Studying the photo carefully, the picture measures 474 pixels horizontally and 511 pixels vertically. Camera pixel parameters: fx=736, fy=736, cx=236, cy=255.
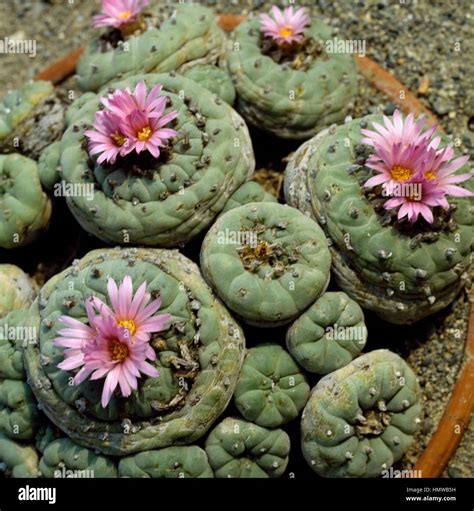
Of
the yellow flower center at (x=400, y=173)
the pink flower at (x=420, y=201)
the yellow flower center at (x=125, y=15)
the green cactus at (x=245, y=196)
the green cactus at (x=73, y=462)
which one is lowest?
the green cactus at (x=73, y=462)

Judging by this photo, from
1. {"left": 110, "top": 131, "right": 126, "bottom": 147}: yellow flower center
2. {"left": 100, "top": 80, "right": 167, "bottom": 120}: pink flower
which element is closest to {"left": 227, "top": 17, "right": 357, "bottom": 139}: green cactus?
{"left": 100, "top": 80, "right": 167, "bottom": 120}: pink flower

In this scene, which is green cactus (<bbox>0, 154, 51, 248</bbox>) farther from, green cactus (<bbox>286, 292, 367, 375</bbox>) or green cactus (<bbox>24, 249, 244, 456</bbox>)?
green cactus (<bbox>286, 292, 367, 375</bbox>)

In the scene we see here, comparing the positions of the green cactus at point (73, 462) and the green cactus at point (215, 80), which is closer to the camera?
the green cactus at point (73, 462)

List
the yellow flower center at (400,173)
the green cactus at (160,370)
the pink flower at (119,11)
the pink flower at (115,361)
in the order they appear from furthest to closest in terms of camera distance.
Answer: the pink flower at (119,11) < the yellow flower center at (400,173) < the green cactus at (160,370) < the pink flower at (115,361)

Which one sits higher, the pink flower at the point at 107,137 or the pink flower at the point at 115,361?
the pink flower at the point at 107,137

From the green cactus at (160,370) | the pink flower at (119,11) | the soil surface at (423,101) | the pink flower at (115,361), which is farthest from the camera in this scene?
the pink flower at (119,11)

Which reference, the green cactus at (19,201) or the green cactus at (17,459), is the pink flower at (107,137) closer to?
the green cactus at (19,201)

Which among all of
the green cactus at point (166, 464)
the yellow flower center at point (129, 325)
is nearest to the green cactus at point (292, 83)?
the yellow flower center at point (129, 325)
